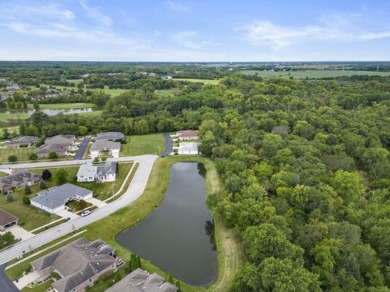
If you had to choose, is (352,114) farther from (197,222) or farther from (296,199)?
(197,222)

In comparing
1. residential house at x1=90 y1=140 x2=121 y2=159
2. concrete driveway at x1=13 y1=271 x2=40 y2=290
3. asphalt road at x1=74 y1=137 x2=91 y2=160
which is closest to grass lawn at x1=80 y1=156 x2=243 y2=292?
concrete driveway at x1=13 y1=271 x2=40 y2=290

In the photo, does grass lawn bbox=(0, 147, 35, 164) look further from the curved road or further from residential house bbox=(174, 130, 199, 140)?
residential house bbox=(174, 130, 199, 140)

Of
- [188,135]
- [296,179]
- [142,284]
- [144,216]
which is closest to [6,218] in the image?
[144,216]

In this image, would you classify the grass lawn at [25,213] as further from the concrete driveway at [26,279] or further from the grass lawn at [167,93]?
the grass lawn at [167,93]

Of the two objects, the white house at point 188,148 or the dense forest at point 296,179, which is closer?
the dense forest at point 296,179

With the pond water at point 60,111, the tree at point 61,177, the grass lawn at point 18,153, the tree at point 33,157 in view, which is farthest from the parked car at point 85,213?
the pond water at point 60,111

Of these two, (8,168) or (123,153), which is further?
(123,153)

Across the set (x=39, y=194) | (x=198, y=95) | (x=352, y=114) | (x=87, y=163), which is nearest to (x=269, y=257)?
(x=39, y=194)
